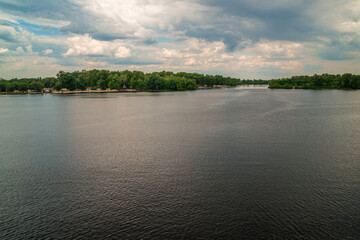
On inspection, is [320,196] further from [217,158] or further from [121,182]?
[121,182]

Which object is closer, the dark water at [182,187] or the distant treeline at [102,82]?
the dark water at [182,187]

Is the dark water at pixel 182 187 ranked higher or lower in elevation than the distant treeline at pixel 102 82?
lower

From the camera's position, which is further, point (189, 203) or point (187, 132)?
point (187, 132)

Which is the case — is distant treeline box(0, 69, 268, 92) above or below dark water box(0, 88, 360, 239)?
above

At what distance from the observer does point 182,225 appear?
993 centimetres

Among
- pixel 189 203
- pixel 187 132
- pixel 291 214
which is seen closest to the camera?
pixel 291 214

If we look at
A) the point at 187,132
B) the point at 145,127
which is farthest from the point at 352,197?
the point at 145,127

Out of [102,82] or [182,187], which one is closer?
[182,187]

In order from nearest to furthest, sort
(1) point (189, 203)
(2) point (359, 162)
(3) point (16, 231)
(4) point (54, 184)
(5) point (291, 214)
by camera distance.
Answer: (3) point (16, 231) → (5) point (291, 214) → (1) point (189, 203) → (4) point (54, 184) → (2) point (359, 162)

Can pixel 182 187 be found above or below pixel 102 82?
below

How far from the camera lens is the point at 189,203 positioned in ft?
37.8

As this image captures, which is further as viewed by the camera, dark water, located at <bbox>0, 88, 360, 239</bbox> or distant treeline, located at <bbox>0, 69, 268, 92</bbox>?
distant treeline, located at <bbox>0, 69, 268, 92</bbox>

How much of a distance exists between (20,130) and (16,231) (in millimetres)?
24978

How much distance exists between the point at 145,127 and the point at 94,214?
803 inches
